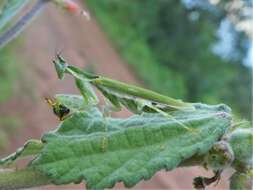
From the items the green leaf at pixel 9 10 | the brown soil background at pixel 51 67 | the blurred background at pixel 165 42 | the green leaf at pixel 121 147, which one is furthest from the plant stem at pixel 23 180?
the blurred background at pixel 165 42

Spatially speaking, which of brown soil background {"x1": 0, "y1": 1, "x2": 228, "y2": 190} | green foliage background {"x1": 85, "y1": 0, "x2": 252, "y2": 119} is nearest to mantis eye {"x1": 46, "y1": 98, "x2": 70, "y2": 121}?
brown soil background {"x1": 0, "y1": 1, "x2": 228, "y2": 190}

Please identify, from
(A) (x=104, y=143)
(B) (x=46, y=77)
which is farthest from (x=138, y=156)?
(B) (x=46, y=77)

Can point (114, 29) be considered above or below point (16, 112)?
above

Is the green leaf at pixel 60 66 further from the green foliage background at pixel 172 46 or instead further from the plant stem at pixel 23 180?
the green foliage background at pixel 172 46

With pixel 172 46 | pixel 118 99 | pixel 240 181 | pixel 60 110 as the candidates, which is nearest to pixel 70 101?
pixel 60 110

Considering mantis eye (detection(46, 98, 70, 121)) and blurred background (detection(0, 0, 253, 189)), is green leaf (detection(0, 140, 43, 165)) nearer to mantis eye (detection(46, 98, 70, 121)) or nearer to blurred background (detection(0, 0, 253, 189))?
mantis eye (detection(46, 98, 70, 121))

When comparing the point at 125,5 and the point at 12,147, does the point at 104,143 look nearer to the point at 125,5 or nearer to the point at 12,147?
the point at 12,147

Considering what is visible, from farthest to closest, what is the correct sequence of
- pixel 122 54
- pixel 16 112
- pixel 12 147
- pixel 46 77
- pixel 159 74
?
pixel 122 54 → pixel 159 74 → pixel 46 77 → pixel 16 112 → pixel 12 147

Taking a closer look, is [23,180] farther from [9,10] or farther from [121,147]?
[9,10]
